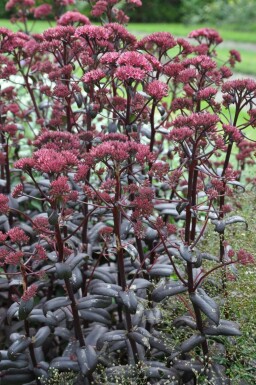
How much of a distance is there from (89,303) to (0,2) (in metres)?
8.78

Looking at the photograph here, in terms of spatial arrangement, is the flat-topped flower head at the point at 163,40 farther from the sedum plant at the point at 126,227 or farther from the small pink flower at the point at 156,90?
the small pink flower at the point at 156,90

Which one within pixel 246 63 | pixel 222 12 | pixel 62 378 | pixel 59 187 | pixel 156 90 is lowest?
pixel 246 63

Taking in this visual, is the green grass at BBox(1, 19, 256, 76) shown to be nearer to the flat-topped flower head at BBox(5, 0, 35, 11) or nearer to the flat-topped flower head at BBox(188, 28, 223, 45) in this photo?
the flat-topped flower head at BBox(5, 0, 35, 11)

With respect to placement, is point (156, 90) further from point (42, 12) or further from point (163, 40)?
point (42, 12)

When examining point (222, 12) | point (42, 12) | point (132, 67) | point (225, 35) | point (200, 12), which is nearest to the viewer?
point (132, 67)


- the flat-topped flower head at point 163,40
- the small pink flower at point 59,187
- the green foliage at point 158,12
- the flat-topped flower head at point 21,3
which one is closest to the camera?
the small pink flower at point 59,187

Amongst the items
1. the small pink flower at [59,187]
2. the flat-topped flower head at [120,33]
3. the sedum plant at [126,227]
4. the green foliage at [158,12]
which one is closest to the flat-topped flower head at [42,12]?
the sedum plant at [126,227]

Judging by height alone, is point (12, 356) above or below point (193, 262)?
below

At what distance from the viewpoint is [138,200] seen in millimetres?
2098

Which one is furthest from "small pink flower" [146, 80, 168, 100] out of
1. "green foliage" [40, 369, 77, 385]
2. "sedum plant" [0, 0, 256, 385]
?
"green foliage" [40, 369, 77, 385]

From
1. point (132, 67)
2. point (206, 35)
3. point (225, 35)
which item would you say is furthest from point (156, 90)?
point (225, 35)

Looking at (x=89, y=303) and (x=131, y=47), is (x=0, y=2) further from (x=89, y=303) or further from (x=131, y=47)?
(x=89, y=303)

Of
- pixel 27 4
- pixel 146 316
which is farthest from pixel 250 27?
pixel 146 316

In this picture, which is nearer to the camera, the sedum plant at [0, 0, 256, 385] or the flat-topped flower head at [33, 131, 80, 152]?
the sedum plant at [0, 0, 256, 385]
